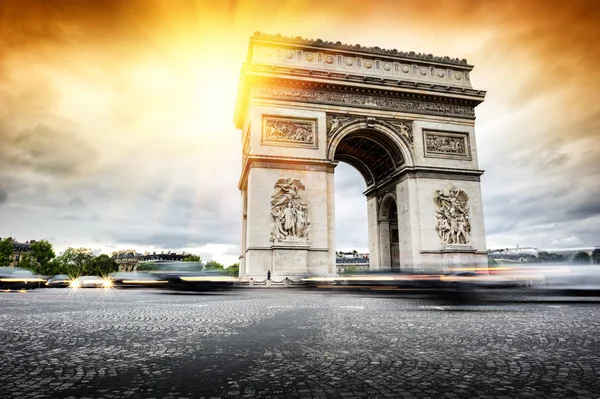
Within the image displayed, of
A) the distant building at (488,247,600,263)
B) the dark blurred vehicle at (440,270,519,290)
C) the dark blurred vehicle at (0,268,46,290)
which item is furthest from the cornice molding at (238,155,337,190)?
the dark blurred vehicle at (0,268,46,290)

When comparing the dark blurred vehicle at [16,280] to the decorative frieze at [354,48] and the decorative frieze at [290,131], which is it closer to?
the decorative frieze at [290,131]

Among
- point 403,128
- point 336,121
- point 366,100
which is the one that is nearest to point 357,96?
point 366,100

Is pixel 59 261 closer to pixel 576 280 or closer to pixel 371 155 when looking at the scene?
pixel 371 155

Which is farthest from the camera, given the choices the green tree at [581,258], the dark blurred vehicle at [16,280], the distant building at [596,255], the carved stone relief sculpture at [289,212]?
the dark blurred vehicle at [16,280]

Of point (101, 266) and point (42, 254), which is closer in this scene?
point (42, 254)

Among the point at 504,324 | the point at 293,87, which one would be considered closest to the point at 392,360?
the point at 504,324

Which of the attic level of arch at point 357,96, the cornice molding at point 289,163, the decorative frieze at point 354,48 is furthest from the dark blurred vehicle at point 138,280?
the decorative frieze at point 354,48

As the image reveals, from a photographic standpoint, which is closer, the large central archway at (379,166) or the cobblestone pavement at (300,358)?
the cobblestone pavement at (300,358)
